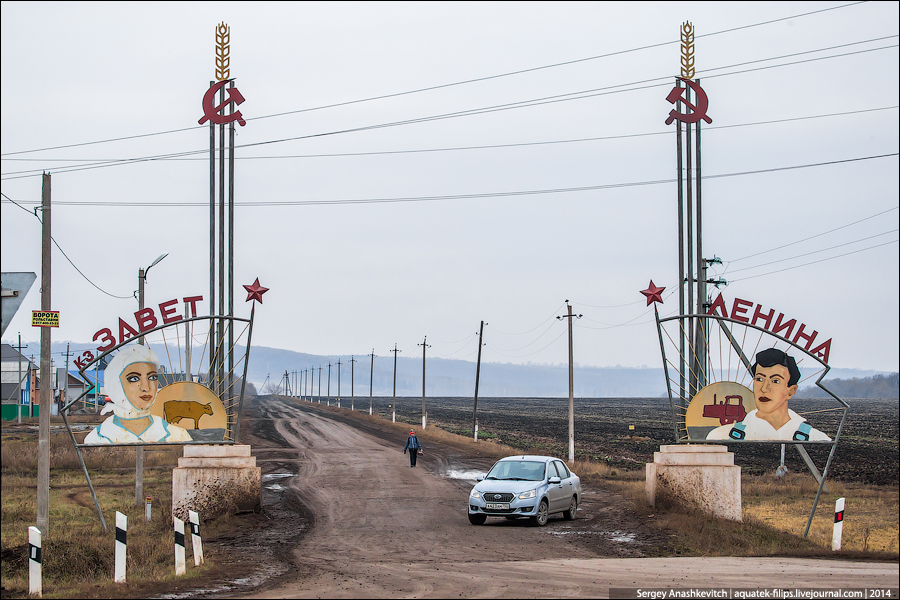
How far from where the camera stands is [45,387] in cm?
1773

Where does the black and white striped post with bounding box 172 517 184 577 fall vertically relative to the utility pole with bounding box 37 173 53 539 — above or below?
below

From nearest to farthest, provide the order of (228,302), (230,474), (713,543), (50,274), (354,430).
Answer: (713,543) < (50,274) < (230,474) < (228,302) < (354,430)

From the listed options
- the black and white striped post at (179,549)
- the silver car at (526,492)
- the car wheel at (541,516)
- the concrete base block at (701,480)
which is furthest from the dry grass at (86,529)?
the concrete base block at (701,480)

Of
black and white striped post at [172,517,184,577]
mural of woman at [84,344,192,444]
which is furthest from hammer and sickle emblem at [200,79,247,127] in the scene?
black and white striped post at [172,517,184,577]

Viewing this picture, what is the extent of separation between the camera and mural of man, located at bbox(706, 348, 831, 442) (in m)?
20.6

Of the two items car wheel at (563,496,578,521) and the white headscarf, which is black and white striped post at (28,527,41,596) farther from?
car wheel at (563,496,578,521)

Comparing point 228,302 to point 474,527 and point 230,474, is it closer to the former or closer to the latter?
point 230,474

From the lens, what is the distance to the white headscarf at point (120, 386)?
67.3ft

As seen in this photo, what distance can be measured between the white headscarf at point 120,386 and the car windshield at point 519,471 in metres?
8.67

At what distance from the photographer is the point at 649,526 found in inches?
780

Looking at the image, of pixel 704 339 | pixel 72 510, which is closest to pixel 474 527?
pixel 704 339

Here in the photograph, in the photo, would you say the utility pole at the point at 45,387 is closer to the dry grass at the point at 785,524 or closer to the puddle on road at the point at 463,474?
the dry grass at the point at 785,524

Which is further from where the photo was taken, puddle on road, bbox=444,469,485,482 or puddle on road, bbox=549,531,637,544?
puddle on road, bbox=444,469,485,482

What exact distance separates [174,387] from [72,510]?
7.55 m
